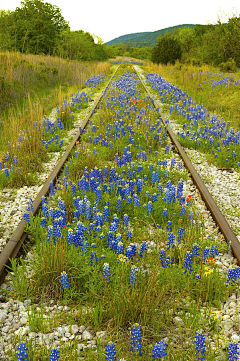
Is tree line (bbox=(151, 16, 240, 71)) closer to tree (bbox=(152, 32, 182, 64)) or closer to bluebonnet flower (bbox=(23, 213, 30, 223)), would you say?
tree (bbox=(152, 32, 182, 64))

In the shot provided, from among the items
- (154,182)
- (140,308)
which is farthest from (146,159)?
(140,308)

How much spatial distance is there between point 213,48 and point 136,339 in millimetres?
24379

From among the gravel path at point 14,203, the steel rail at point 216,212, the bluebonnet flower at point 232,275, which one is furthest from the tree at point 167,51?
the bluebonnet flower at point 232,275

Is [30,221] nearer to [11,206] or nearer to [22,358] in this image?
[11,206]

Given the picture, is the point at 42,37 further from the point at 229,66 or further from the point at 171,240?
the point at 171,240

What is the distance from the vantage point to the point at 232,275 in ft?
9.70

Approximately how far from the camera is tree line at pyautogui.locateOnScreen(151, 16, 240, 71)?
731 inches

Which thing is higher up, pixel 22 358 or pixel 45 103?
pixel 45 103

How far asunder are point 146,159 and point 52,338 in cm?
433

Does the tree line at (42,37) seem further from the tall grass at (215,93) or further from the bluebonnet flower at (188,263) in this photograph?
the bluebonnet flower at (188,263)

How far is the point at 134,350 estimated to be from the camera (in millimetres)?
2357

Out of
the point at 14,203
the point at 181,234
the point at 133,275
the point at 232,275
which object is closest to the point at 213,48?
the point at 14,203

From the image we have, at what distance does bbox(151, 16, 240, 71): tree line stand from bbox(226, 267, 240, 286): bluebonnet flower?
661 inches

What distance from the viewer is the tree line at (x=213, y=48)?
18.6 meters
